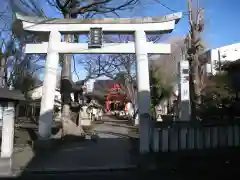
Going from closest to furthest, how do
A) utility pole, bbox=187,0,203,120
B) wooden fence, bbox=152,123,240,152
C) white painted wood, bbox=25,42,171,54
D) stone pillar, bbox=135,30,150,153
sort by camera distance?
wooden fence, bbox=152,123,240,152 → stone pillar, bbox=135,30,150,153 → white painted wood, bbox=25,42,171,54 → utility pole, bbox=187,0,203,120

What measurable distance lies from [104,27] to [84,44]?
42.7 inches

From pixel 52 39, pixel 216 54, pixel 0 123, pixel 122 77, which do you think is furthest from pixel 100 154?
pixel 216 54

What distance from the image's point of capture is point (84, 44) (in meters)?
12.7

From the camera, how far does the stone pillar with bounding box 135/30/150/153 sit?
11.2 meters

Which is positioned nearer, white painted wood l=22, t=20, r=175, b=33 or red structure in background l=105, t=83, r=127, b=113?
white painted wood l=22, t=20, r=175, b=33

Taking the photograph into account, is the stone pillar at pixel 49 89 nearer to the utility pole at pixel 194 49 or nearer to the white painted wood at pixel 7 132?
the white painted wood at pixel 7 132

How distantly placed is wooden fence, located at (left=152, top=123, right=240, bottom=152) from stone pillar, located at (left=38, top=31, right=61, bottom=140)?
4.39 m

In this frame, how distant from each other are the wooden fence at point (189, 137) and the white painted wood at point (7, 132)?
15.8 ft

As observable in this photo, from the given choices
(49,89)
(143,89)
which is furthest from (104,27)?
(49,89)

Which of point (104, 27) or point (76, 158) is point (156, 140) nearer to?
point (76, 158)

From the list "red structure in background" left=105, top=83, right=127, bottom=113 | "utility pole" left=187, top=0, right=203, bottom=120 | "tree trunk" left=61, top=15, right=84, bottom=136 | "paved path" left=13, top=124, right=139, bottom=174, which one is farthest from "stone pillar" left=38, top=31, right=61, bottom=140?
"red structure in background" left=105, top=83, right=127, bottom=113

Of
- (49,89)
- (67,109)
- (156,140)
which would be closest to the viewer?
(156,140)

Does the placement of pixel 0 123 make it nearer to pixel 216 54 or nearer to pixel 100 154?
pixel 100 154

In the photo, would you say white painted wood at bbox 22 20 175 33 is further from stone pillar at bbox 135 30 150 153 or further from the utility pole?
the utility pole
